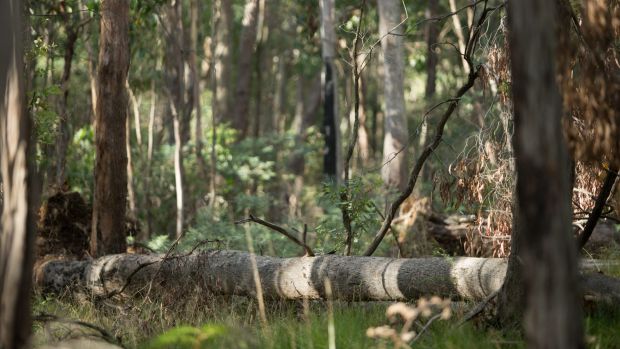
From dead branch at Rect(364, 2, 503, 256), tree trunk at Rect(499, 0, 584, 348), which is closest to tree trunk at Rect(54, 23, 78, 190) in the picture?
dead branch at Rect(364, 2, 503, 256)

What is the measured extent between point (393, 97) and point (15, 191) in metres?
14.7

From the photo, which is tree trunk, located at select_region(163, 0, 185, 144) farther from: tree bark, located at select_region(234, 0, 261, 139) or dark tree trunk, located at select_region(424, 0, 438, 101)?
dark tree trunk, located at select_region(424, 0, 438, 101)

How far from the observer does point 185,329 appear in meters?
6.32

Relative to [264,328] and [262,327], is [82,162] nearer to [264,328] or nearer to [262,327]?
Answer: [262,327]

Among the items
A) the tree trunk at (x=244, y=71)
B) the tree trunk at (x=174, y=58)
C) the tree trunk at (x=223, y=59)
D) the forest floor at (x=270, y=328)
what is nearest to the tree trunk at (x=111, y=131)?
the forest floor at (x=270, y=328)

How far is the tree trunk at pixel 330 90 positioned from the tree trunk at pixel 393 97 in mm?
3891

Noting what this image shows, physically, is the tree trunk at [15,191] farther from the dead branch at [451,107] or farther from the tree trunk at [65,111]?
the tree trunk at [65,111]

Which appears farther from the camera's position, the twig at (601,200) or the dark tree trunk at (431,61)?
the dark tree trunk at (431,61)

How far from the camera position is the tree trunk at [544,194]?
4199mm

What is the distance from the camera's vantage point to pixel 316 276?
9188 mm

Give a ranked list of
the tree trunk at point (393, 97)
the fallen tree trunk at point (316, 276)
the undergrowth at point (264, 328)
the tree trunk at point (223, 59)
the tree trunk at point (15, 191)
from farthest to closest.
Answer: the tree trunk at point (223, 59), the tree trunk at point (393, 97), the fallen tree trunk at point (316, 276), the undergrowth at point (264, 328), the tree trunk at point (15, 191)

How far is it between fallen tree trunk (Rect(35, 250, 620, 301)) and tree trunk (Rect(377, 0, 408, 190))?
8.83 m

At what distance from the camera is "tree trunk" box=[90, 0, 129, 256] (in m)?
12.7

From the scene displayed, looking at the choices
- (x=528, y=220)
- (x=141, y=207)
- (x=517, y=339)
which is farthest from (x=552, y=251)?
(x=141, y=207)
